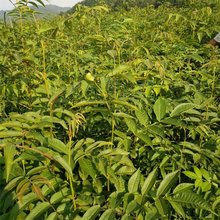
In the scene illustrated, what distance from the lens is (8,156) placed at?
1146mm

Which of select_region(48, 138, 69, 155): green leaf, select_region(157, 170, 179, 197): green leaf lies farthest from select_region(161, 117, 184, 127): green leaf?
select_region(48, 138, 69, 155): green leaf

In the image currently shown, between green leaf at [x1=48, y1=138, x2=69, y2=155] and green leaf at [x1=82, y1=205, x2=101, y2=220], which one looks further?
green leaf at [x1=48, y1=138, x2=69, y2=155]

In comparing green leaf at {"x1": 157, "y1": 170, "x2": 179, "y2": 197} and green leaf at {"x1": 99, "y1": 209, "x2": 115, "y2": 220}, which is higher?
green leaf at {"x1": 157, "y1": 170, "x2": 179, "y2": 197}

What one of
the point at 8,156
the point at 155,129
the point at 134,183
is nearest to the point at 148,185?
the point at 134,183

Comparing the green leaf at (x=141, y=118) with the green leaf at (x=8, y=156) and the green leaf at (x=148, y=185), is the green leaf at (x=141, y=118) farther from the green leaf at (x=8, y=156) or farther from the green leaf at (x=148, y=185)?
the green leaf at (x=8, y=156)

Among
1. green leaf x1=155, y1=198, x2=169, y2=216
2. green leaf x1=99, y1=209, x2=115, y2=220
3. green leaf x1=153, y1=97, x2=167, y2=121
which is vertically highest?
green leaf x1=153, y1=97, x2=167, y2=121

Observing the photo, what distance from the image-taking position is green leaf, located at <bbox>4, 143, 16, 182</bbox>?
1.11m

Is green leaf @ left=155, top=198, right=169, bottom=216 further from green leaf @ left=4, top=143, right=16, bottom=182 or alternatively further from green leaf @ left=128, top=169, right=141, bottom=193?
green leaf @ left=4, top=143, right=16, bottom=182

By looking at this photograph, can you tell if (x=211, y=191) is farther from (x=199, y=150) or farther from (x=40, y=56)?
(x=40, y=56)

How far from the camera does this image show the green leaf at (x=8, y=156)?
111cm

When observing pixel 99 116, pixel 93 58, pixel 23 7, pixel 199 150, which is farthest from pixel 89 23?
pixel 199 150

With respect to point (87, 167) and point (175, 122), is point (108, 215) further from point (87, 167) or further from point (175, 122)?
point (175, 122)

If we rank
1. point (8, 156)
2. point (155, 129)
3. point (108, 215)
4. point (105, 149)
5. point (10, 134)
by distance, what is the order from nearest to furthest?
point (8, 156) < point (108, 215) < point (10, 134) < point (155, 129) < point (105, 149)

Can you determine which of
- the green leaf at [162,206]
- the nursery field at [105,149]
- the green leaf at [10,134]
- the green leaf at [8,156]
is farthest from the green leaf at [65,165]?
the green leaf at [162,206]
